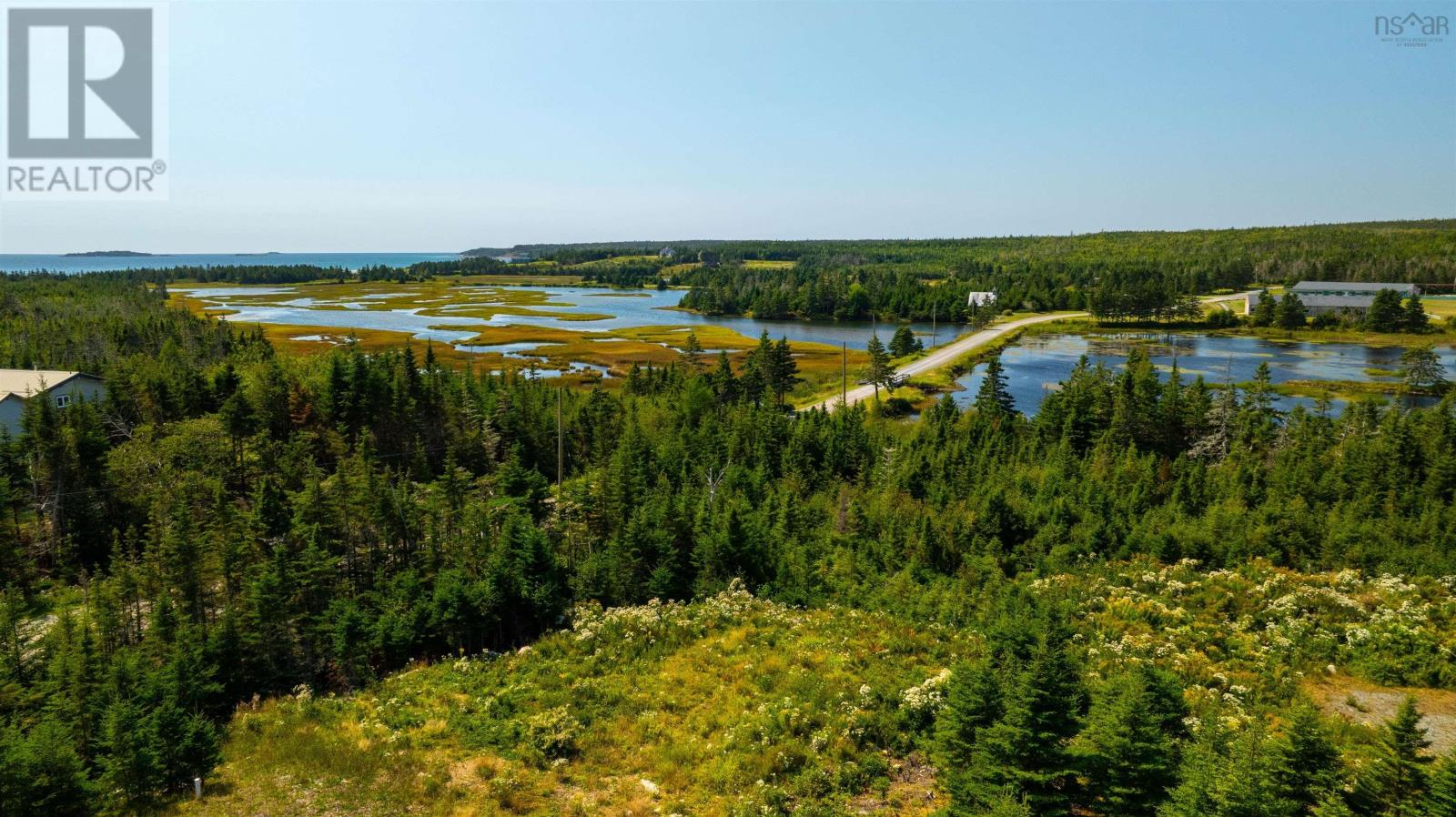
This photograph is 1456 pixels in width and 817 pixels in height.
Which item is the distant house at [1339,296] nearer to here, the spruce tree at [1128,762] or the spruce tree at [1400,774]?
the spruce tree at [1400,774]

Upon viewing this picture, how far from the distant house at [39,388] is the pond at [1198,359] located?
6036 centimetres

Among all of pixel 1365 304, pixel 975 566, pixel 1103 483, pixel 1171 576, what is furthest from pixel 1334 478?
pixel 1365 304

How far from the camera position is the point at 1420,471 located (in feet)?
113

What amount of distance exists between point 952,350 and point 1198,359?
1075 inches

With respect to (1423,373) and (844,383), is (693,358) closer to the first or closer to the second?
(844,383)

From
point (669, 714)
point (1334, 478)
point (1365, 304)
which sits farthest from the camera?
point (1365, 304)

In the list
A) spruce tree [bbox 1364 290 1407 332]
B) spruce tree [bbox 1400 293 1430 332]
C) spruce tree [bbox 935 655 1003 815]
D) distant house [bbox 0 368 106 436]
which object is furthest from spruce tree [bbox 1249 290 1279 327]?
distant house [bbox 0 368 106 436]

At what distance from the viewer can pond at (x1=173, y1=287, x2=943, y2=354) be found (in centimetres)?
11038

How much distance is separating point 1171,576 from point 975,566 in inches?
255

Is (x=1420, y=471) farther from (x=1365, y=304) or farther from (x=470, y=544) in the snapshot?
(x=1365, y=304)

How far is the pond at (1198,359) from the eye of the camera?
2770 inches

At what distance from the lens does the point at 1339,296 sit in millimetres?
118688

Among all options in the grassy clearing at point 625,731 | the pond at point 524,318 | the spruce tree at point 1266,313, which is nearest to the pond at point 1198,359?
the spruce tree at point 1266,313

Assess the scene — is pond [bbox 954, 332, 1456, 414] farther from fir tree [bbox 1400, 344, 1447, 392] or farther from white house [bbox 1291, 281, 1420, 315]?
white house [bbox 1291, 281, 1420, 315]
